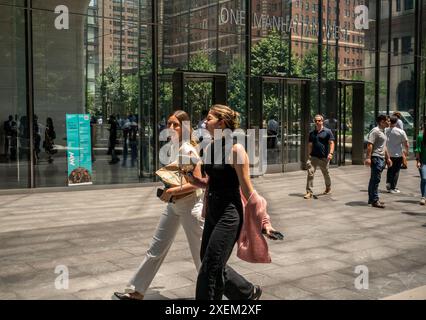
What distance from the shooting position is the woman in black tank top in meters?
4.28

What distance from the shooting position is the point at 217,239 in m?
4.28

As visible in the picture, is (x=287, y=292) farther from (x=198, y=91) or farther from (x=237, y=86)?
(x=237, y=86)

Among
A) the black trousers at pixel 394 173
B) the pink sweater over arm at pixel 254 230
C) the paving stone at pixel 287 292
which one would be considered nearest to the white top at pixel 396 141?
the black trousers at pixel 394 173

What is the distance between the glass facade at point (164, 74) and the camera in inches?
511

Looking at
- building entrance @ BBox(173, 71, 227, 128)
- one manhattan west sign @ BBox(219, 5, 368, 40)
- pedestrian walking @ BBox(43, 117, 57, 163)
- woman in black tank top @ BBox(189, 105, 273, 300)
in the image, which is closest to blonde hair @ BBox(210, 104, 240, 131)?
woman in black tank top @ BBox(189, 105, 273, 300)

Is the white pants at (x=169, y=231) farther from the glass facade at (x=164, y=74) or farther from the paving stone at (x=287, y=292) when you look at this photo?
the glass facade at (x=164, y=74)

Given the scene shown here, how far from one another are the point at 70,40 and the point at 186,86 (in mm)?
3287

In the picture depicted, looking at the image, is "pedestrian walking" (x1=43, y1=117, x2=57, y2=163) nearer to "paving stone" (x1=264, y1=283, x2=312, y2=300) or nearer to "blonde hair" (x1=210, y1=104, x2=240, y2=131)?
"paving stone" (x1=264, y1=283, x2=312, y2=300)

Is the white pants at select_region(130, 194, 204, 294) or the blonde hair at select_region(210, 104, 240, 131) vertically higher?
the blonde hair at select_region(210, 104, 240, 131)

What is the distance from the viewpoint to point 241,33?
16.2 meters

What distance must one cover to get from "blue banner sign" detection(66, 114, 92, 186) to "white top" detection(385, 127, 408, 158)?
284 inches

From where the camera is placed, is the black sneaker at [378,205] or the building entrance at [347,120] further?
the building entrance at [347,120]

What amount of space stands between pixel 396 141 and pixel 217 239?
9.99 m

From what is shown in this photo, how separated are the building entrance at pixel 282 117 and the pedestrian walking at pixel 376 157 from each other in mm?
5818
